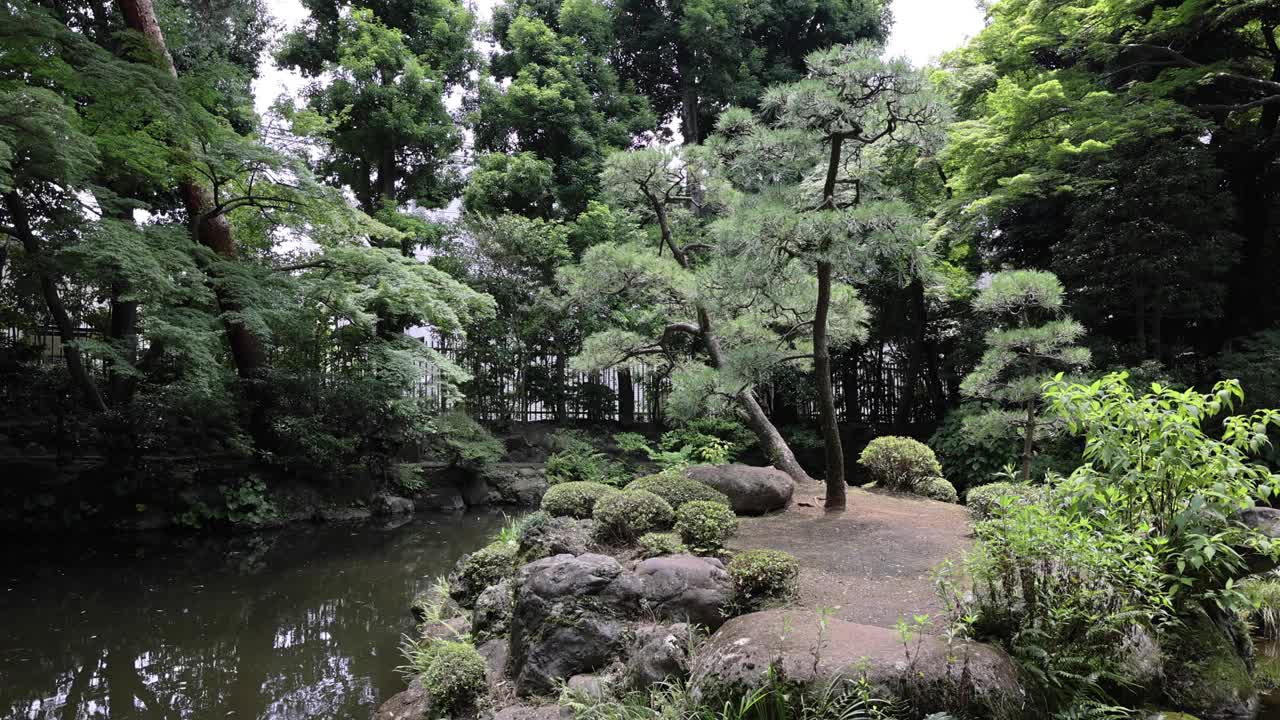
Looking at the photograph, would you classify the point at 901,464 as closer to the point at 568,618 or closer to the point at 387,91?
the point at 568,618

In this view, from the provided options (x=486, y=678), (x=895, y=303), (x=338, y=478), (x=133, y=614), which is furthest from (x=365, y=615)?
(x=895, y=303)

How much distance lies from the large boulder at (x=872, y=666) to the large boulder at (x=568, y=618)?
29.4 inches

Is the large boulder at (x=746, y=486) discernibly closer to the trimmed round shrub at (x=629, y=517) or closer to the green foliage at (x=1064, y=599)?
the trimmed round shrub at (x=629, y=517)

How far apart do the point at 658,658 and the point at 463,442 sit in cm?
843

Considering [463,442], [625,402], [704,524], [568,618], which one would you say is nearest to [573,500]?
[704,524]

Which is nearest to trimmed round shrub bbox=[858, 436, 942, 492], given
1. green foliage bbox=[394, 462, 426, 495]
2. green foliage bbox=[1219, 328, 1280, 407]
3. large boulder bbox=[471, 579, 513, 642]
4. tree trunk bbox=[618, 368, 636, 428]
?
green foliage bbox=[1219, 328, 1280, 407]

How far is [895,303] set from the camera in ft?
40.4

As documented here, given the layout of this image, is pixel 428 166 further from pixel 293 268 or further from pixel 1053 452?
pixel 1053 452

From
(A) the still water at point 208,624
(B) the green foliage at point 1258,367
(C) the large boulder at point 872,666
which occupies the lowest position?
(A) the still water at point 208,624

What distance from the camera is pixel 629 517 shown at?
515 cm

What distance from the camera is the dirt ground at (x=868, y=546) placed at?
4.00 meters

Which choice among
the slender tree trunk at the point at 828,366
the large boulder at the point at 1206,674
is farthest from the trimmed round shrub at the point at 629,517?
the large boulder at the point at 1206,674

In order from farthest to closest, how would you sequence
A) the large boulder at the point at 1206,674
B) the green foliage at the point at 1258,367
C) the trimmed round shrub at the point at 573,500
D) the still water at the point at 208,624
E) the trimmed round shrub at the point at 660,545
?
the green foliage at the point at 1258,367, the trimmed round shrub at the point at 573,500, the trimmed round shrub at the point at 660,545, the still water at the point at 208,624, the large boulder at the point at 1206,674

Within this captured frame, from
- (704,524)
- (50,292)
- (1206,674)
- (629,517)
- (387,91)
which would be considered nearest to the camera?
(1206,674)
